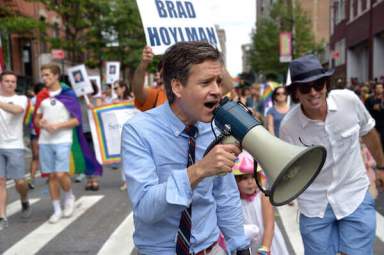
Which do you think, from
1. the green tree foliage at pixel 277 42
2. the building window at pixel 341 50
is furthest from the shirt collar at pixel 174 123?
the building window at pixel 341 50

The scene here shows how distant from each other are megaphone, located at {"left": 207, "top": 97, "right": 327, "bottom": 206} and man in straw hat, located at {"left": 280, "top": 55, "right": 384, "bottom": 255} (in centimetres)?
140

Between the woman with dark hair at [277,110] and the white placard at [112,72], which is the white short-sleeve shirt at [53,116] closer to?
the woman with dark hair at [277,110]

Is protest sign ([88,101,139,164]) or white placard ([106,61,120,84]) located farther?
white placard ([106,61,120,84])

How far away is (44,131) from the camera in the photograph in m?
6.71

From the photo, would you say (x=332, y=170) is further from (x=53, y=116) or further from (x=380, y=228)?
(x=53, y=116)

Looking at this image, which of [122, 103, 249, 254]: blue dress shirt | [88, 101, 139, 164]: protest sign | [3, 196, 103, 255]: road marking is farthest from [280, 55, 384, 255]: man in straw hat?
[88, 101, 139, 164]: protest sign

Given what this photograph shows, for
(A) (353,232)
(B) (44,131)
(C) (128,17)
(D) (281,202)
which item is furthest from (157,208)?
(C) (128,17)

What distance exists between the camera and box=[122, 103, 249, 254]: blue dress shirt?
186 cm

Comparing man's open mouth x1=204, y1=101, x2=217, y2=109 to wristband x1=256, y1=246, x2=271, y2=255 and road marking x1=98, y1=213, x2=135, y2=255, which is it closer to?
wristband x1=256, y1=246, x2=271, y2=255

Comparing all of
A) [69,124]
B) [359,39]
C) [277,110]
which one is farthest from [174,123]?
[359,39]

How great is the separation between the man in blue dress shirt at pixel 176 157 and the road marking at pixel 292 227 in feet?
10.8

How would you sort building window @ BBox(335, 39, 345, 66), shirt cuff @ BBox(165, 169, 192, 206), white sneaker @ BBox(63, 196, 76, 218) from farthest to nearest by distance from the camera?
building window @ BBox(335, 39, 345, 66) < white sneaker @ BBox(63, 196, 76, 218) < shirt cuff @ BBox(165, 169, 192, 206)

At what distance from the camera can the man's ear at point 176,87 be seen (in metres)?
2.03

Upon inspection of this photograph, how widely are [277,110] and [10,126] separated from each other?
13.9ft
